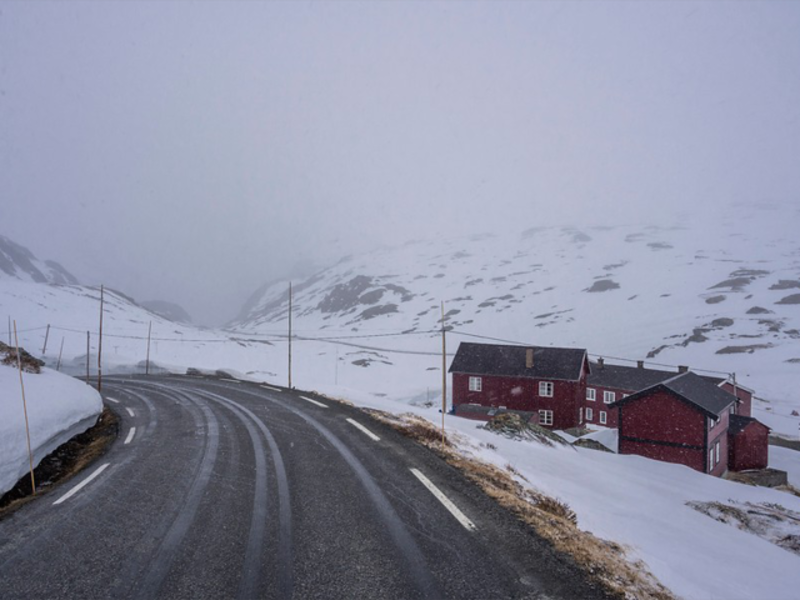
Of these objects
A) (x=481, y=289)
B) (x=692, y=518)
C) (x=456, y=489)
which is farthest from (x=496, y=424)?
(x=481, y=289)

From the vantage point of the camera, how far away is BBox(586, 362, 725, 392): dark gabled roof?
1732 inches

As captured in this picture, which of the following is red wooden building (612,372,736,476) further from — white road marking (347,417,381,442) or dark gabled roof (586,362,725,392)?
white road marking (347,417,381,442)

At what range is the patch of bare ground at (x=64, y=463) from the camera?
7668 millimetres

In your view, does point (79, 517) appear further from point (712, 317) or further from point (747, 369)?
point (712, 317)

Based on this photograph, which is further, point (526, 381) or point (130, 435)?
point (526, 381)

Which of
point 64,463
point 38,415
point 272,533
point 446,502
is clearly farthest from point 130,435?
point 446,502

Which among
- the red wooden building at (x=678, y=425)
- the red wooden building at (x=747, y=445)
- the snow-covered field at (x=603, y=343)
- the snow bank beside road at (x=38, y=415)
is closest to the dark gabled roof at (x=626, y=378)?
the snow-covered field at (x=603, y=343)

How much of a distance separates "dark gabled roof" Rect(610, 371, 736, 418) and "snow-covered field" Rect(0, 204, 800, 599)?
5.34 meters

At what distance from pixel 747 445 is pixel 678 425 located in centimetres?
860

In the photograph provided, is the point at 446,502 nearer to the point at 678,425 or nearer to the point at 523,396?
the point at 678,425

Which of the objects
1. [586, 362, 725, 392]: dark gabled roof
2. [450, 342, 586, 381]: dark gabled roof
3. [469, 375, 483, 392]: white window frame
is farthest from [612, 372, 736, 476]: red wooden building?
[469, 375, 483, 392]: white window frame

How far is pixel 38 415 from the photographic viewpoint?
10.3 m

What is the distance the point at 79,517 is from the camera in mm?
6453

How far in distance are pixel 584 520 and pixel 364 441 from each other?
6.08 m
